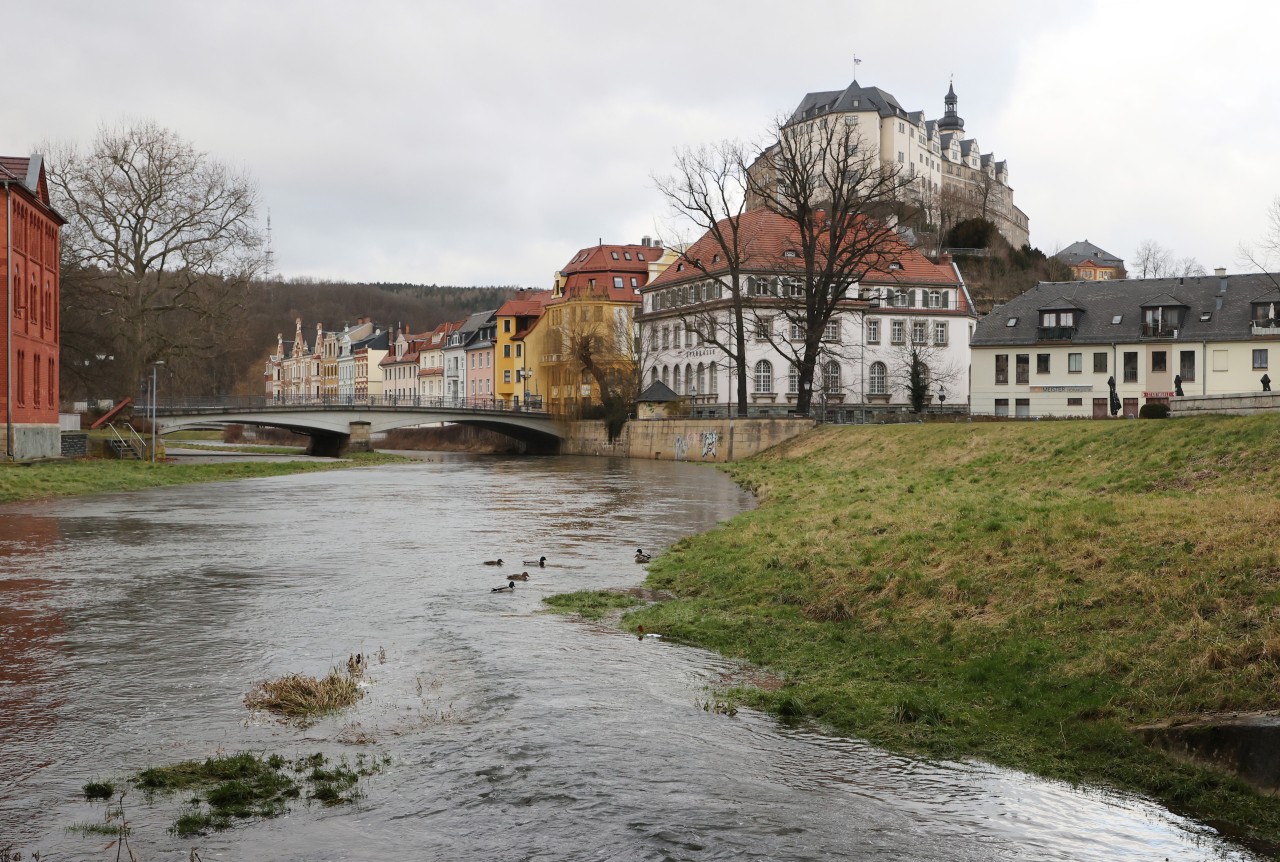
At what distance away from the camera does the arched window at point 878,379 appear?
83625 mm

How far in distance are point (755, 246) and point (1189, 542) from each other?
6912 centimetres

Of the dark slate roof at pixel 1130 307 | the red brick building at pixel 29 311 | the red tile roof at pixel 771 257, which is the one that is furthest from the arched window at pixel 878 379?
the red brick building at pixel 29 311

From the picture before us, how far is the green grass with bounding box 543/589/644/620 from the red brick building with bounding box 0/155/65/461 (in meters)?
35.8

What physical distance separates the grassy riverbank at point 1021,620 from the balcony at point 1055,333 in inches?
2067

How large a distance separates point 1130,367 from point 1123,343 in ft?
4.95

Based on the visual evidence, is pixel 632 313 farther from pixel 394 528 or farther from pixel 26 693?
pixel 26 693

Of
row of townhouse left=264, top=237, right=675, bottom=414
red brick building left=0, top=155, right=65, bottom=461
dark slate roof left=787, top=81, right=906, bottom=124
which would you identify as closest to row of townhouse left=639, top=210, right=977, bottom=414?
row of townhouse left=264, top=237, right=675, bottom=414

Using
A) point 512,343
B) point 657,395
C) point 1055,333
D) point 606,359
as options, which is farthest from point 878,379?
point 512,343

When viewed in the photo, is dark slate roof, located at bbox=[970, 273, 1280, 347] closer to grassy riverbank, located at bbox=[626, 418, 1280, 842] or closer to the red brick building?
grassy riverbank, located at bbox=[626, 418, 1280, 842]

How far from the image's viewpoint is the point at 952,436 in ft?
148

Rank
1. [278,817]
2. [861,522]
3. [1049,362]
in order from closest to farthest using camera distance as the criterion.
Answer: [278,817] < [861,522] < [1049,362]

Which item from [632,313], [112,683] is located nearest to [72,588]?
[112,683]

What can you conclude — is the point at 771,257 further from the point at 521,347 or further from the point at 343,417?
the point at 521,347

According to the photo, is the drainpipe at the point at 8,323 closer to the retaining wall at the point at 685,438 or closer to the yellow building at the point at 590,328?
the retaining wall at the point at 685,438
